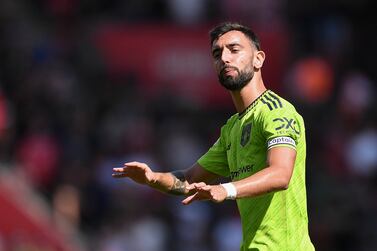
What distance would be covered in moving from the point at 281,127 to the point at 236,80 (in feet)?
2.24

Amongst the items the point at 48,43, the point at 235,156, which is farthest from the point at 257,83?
the point at 48,43

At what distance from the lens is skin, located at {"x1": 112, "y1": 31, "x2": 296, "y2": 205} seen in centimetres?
788

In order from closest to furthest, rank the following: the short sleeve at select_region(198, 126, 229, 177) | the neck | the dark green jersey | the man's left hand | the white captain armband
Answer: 1. the man's left hand
2. the white captain armband
3. the dark green jersey
4. the neck
5. the short sleeve at select_region(198, 126, 229, 177)

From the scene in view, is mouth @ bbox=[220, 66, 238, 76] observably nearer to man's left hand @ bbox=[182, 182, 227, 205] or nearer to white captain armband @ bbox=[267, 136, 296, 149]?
white captain armband @ bbox=[267, 136, 296, 149]

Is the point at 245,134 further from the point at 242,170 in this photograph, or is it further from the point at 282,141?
the point at 282,141

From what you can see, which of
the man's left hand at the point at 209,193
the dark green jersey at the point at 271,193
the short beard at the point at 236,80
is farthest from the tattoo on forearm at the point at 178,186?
the man's left hand at the point at 209,193

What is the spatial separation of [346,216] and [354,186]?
702mm

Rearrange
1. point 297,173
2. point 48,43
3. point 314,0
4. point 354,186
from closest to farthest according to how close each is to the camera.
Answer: point 297,173 < point 354,186 < point 48,43 < point 314,0

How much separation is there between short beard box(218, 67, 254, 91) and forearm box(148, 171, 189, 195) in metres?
0.99

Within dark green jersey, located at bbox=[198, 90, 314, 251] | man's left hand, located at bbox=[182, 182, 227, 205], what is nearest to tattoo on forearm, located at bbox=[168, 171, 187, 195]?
dark green jersey, located at bbox=[198, 90, 314, 251]

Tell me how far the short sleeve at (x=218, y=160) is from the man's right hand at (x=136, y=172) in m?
0.72

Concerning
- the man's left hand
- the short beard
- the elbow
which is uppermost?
the short beard

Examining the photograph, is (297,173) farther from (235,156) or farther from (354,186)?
(354,186)

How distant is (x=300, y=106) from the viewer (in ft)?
66.2
